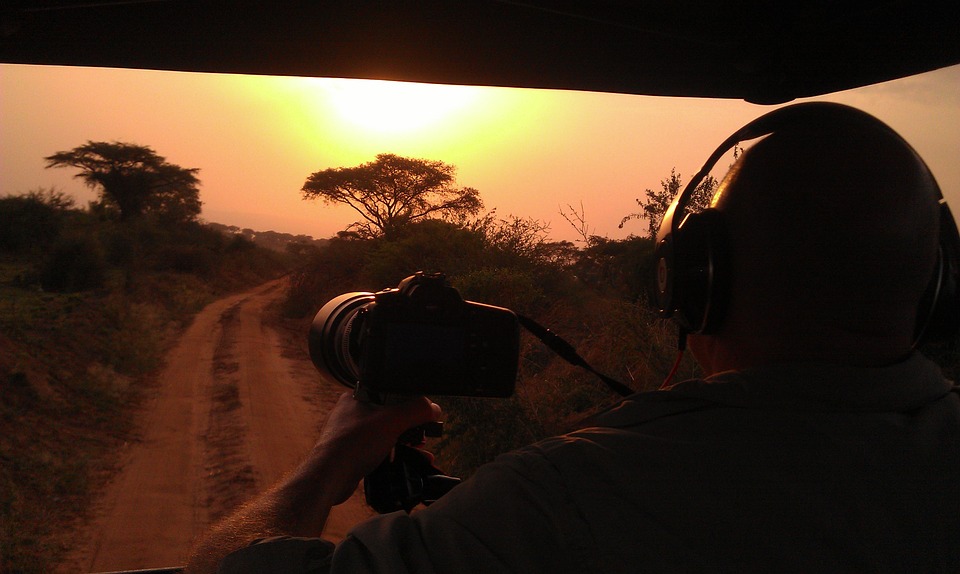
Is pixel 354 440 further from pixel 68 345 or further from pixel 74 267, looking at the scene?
pixel 74 267

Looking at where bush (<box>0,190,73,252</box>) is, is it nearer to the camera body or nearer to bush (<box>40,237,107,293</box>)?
bush (<box>40,237,107,293</box>)

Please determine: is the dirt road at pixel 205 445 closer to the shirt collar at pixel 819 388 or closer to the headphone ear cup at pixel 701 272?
the headphone ear cup at pixel 701 272

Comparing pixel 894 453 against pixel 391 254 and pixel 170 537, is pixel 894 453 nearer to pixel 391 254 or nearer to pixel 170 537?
pixel 170 537

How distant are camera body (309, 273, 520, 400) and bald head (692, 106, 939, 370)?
309 mm

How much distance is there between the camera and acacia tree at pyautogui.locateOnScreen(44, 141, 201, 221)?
8008 mm

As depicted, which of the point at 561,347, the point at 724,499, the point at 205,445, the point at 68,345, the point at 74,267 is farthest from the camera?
the point at 74,267

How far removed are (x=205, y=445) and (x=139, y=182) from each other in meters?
6.90

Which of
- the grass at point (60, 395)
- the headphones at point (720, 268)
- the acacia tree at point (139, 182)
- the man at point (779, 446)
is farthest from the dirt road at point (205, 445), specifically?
the acacia tree at point (139, 182)

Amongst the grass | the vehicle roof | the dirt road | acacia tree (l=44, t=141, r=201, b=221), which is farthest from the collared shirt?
acacia tree (l=44, t=141, r=201, b=221)

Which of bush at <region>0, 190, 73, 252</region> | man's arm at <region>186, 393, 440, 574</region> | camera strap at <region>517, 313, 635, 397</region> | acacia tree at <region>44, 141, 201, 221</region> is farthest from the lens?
acacia tree at <region>44, 141, 201, 221</region>

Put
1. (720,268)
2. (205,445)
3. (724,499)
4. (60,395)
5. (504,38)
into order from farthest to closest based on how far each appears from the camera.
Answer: (60,395), (205,445), (504,38), (720,268), (724,499)

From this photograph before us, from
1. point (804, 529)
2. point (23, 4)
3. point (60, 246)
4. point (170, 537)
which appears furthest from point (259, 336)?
point (804, 529)

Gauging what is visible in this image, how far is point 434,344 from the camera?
0.81 m

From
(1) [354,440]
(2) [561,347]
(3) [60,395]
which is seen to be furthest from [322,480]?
(3) [60,395]
